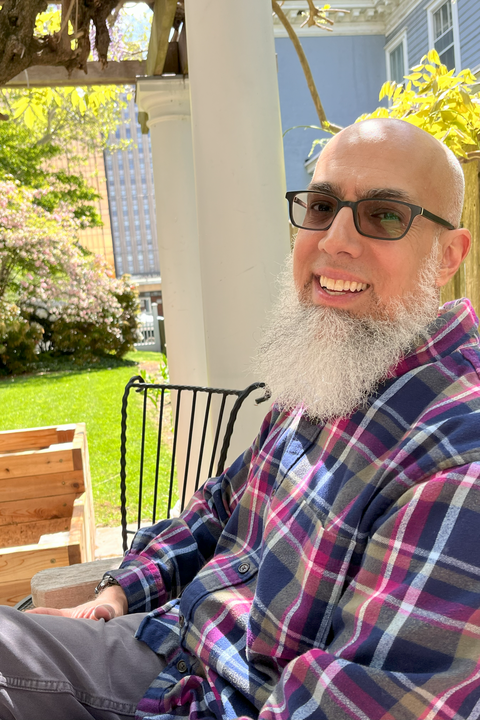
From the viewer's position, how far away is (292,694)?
857 millimetres

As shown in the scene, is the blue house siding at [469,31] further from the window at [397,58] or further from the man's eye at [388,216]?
the man's eye at [388,216]

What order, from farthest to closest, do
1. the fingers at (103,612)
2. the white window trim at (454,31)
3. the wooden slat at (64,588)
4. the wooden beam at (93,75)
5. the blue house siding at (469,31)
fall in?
the white window trim at (454,31) → the blue house siding at (469,31) → the wooden beam at (93,75) → the wooden slat at (64,588) → the fingers at (103,612)

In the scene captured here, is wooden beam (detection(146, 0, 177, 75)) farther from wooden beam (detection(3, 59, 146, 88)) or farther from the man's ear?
the man's ear

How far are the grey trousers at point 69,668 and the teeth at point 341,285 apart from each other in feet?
2.79

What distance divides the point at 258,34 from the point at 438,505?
1822mm

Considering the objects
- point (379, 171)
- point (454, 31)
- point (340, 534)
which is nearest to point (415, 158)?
point (379, 171)

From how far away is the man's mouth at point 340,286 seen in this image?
122 centimetres

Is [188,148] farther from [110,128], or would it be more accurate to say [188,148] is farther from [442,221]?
[110,128]

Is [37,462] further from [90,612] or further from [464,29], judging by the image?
[464,29]

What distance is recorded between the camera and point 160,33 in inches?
116

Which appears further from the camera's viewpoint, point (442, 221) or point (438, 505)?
point (442, 221)

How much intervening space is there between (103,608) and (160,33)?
261 cm

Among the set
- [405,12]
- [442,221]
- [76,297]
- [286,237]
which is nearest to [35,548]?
Answer: [286,237]

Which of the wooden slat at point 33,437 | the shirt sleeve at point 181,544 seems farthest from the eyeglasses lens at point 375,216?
the wooden slat at point 33,437
